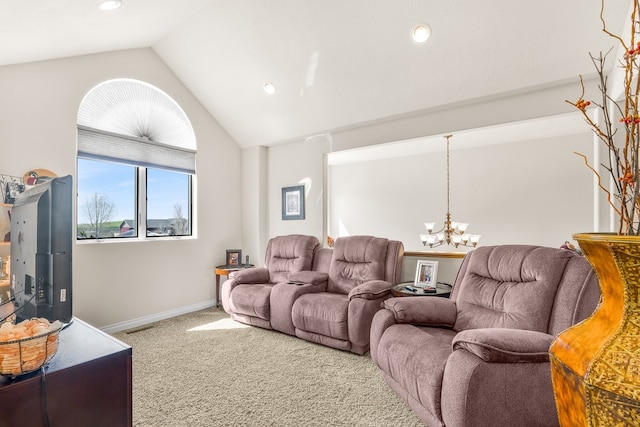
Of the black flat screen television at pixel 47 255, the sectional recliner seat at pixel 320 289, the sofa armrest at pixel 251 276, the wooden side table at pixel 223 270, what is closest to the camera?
the black flat screen television at pixel 47 255

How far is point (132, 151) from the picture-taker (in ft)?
13.2

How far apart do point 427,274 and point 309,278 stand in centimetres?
121

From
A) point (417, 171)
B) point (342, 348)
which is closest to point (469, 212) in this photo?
point (417, 171)

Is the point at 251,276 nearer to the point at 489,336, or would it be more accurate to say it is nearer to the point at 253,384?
the point at 253,384

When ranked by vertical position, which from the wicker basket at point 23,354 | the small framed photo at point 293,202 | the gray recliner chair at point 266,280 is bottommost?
the gray recliner chair at point 266,280

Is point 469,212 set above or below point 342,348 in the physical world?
above

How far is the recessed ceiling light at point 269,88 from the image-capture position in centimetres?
406

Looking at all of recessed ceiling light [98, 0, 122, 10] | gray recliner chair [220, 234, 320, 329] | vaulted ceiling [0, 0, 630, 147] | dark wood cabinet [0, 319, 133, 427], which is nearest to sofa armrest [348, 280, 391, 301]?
gray recliner chair [220, 234, 320, 329]

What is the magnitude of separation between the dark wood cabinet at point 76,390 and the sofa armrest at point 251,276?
8.78 feet

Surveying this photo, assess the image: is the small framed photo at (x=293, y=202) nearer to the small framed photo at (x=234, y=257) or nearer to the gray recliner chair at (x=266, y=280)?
the gray recliner chair at (x=266, y=280)

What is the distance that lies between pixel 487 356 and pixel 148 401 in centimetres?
210

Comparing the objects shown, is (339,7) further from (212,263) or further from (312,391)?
(212,263)

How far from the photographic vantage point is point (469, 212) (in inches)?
209

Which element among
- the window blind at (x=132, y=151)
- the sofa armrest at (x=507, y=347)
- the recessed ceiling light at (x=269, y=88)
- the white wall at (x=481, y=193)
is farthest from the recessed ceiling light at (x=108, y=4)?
the white wall at (x=481, y=193)
